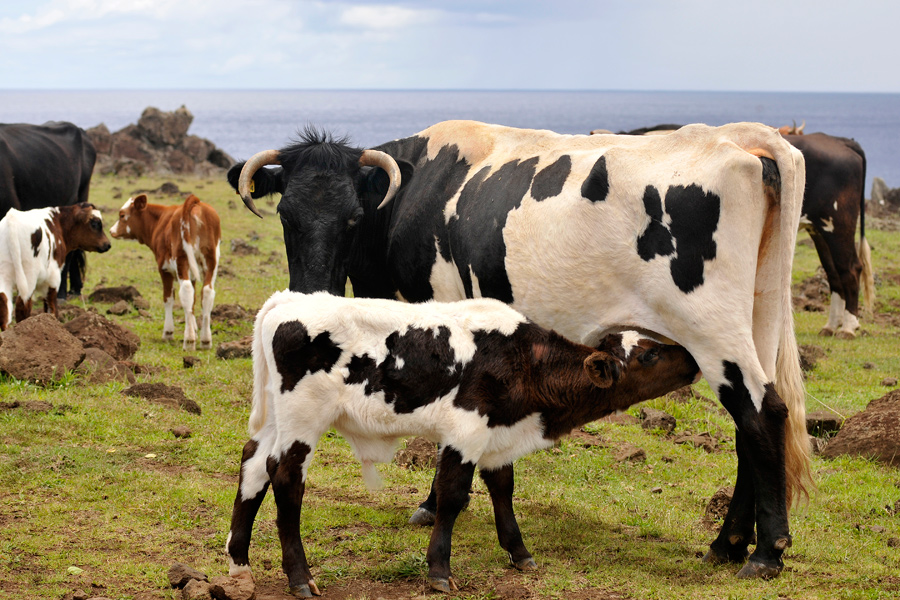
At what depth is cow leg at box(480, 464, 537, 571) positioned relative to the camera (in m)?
5.46

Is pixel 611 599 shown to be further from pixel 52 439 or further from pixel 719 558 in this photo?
pixel 52 439

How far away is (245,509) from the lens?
5.24 metres

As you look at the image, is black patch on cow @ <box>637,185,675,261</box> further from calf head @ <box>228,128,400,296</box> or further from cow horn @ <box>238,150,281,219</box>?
cow horn @ <box>238,150,281,219</box>

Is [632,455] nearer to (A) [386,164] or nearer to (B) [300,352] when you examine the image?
(A) [386,164]

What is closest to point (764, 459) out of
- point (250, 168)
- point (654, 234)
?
point (654, 234)

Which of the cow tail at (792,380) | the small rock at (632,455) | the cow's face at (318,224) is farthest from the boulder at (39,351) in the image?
the cow tail at (792,380)

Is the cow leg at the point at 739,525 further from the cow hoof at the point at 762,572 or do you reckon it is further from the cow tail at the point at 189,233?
the cow tail at the point at 189,233

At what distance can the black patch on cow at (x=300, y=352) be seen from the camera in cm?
500

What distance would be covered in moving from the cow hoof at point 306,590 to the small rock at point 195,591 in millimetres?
474

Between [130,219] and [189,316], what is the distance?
7.77 ft

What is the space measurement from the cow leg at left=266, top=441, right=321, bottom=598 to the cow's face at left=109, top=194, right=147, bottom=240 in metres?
9.17

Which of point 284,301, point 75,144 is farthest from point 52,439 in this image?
point 75,144

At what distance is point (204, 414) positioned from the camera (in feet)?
29.0

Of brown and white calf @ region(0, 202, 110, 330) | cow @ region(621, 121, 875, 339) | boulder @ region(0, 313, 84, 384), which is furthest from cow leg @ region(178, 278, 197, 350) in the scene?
cow @ region(621, 121, 875, 339)
